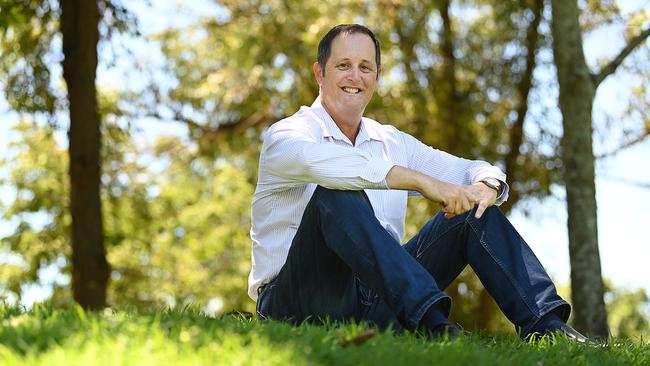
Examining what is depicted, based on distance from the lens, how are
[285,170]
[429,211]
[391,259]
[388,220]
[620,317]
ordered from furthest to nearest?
[620,317] < [429,211] < [388,220] < [285,170] < [391,259]

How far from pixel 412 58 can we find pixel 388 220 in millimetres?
9733

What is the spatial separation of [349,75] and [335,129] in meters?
0.30

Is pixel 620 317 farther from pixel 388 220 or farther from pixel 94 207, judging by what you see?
pixel 388 220

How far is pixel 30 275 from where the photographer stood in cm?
1518

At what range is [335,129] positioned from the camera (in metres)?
4.60

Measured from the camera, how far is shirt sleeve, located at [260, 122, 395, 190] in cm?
382

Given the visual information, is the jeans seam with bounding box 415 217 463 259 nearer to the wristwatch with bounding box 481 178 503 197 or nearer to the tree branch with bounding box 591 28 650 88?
the wristwatch with bounding box 481 178 503 197

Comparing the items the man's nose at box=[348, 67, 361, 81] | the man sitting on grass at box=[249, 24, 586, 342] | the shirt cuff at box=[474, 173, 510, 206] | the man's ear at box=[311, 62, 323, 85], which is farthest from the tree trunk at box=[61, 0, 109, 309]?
the shirt cuff at box=[474, 173, 510, 206]

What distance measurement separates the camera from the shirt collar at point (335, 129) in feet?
15.0

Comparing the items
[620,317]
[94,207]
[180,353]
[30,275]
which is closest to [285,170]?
[180,353]

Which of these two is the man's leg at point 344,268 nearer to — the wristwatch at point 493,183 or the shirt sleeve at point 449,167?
the wristwatch at point 493,183

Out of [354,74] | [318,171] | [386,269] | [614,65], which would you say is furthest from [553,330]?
[614,65]

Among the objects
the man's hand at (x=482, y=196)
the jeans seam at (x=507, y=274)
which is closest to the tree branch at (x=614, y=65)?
the man's hand at (x=482, y=196)

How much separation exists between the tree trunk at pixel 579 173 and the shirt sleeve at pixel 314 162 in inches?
177
